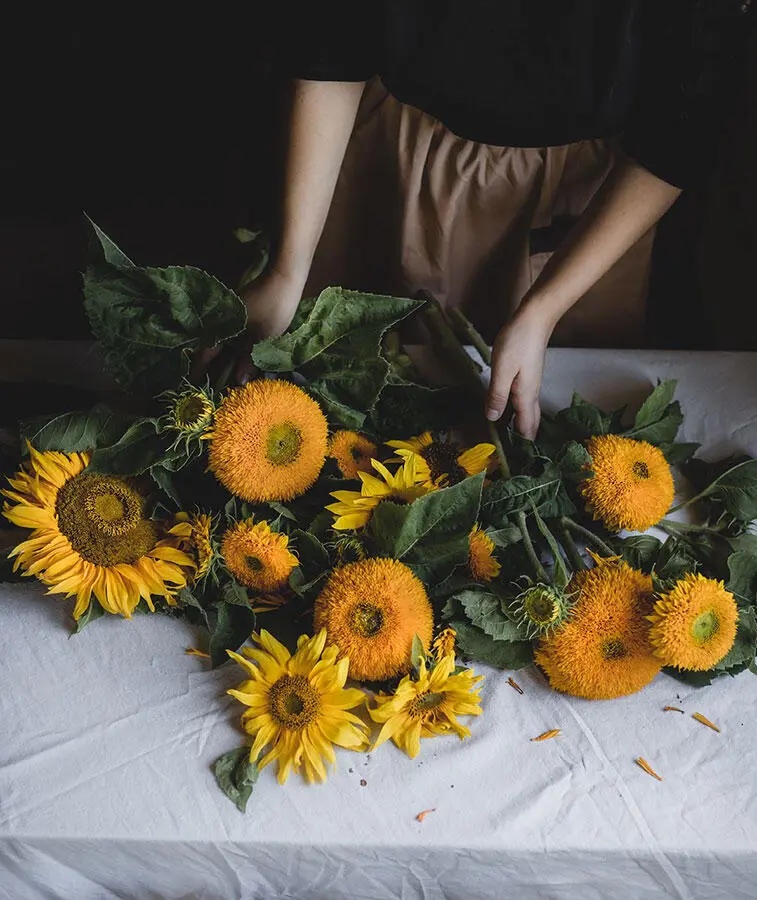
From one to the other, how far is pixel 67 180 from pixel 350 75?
93cm

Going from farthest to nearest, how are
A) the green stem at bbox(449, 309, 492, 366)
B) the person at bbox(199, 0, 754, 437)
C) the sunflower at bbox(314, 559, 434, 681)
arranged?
1. the green stem at bbox(449, 309, 492, 366)
2. the person at bbox(199, 0, 754, 437)
3. the sunflower at bbox(314, 559, 434, 681)

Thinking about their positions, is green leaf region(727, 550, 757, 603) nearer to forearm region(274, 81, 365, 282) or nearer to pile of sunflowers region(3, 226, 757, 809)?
pile of sunflowers region(3, 226, 757, 809)

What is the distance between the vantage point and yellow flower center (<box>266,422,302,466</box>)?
53 centimetres

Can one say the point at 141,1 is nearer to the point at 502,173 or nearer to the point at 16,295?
the point at 16,295

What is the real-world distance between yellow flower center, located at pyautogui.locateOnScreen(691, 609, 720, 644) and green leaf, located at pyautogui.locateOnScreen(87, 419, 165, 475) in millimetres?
358

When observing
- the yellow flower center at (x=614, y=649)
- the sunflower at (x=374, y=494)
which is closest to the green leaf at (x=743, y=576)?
the yellow flower center at (x=614, y=649)

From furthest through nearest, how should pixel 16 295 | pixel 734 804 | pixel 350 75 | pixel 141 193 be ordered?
pixel 141 193, pixel 16 295, pixel 350 75, pixel 734 804

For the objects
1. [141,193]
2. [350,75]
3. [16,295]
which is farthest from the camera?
[141,193]

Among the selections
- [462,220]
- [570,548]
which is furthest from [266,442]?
[462,220]

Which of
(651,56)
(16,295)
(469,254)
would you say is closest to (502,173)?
(469,254)

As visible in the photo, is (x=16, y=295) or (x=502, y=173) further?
(x=16, y=295)

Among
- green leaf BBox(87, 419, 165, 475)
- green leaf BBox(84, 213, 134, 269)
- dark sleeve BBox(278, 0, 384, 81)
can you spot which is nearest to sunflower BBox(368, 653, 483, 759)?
green leaf BBox(87, 419, 165, 475)

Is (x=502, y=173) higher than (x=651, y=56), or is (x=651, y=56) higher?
(x=651, y=56)

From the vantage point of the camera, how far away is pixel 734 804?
53 cm
